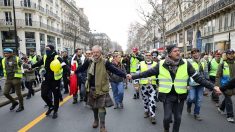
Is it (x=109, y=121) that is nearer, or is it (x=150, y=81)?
(x=109, y=121)

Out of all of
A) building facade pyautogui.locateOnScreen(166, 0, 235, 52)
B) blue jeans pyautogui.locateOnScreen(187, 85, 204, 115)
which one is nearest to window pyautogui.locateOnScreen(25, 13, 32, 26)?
building facade pyautogui.locateOnScreen(166, 0, 235, 52)

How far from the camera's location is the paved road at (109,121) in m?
5.20

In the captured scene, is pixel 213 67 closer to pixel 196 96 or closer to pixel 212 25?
pixel 196 96

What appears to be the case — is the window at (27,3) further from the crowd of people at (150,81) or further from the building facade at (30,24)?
the crowd of people at (150,81)

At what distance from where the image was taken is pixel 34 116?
6344mm

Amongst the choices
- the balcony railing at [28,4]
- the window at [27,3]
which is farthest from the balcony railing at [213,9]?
the window at [27,3]

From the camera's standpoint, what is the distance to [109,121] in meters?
5.79

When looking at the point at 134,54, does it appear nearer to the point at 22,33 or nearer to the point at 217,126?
the point at 217,126

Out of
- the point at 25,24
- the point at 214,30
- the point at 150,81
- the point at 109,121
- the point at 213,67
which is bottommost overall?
the point at 109,121

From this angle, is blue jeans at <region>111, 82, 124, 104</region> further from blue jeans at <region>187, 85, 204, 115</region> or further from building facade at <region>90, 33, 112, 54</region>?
building facade at <region>90, 33, 112, 54</region>

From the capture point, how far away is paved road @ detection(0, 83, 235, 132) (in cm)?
520

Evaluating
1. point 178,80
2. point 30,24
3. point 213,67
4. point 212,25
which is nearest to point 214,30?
point 212,25

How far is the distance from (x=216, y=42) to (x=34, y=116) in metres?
27.0

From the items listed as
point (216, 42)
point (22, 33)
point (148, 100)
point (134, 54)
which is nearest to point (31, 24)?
point (22, 33)
